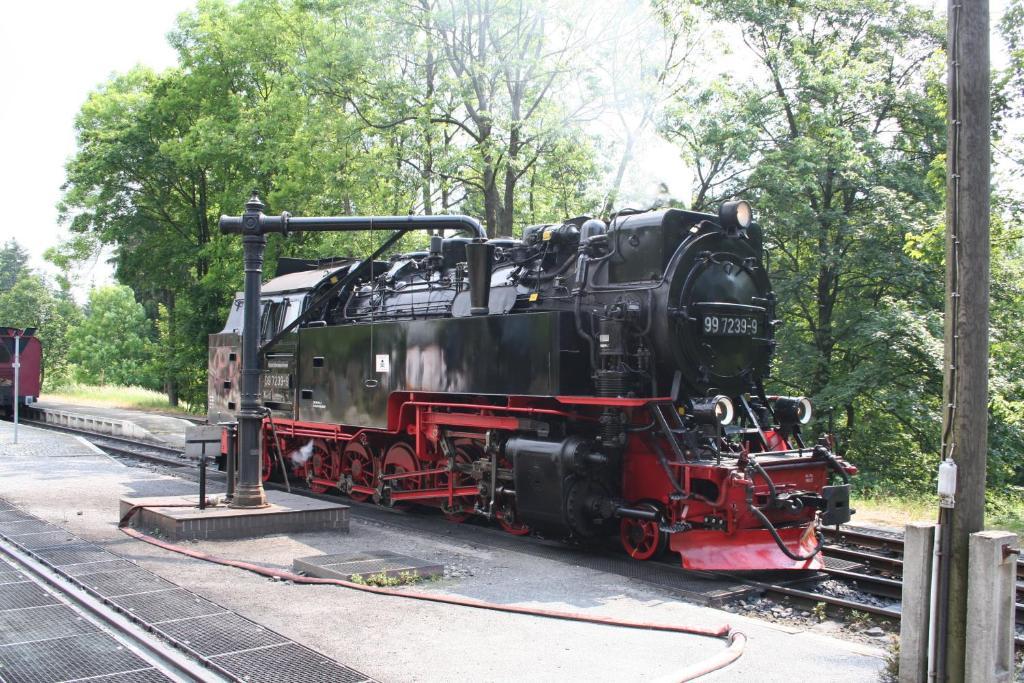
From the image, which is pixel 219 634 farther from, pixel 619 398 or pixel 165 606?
pixel 619 398

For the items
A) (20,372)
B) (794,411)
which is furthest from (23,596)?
(20,372)

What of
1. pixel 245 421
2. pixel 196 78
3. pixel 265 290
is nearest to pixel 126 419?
pixel 196 78

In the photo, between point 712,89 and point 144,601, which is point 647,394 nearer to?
point 144,601

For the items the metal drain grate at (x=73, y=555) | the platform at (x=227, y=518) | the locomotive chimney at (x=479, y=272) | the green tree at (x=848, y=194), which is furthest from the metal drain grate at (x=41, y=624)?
the green tree at (x=848, y=194)

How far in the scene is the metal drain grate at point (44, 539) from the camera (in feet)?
26.6

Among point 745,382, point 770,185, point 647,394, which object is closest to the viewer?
point 647,394

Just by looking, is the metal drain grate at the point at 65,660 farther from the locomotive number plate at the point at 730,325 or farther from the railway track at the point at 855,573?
the locomotive number plate at the point at 730,325

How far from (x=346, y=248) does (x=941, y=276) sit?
13.8 metres

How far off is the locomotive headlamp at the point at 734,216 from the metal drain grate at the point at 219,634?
18.7 ft

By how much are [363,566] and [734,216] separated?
4.87 m

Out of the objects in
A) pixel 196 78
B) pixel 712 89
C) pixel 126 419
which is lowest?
pixel 126 419

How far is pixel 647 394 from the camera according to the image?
8.29 m

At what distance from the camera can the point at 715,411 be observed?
791 centimetres

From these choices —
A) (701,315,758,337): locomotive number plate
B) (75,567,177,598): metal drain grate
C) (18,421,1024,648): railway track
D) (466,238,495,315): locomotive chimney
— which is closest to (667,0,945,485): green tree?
(18,421,1024,648): railway track
